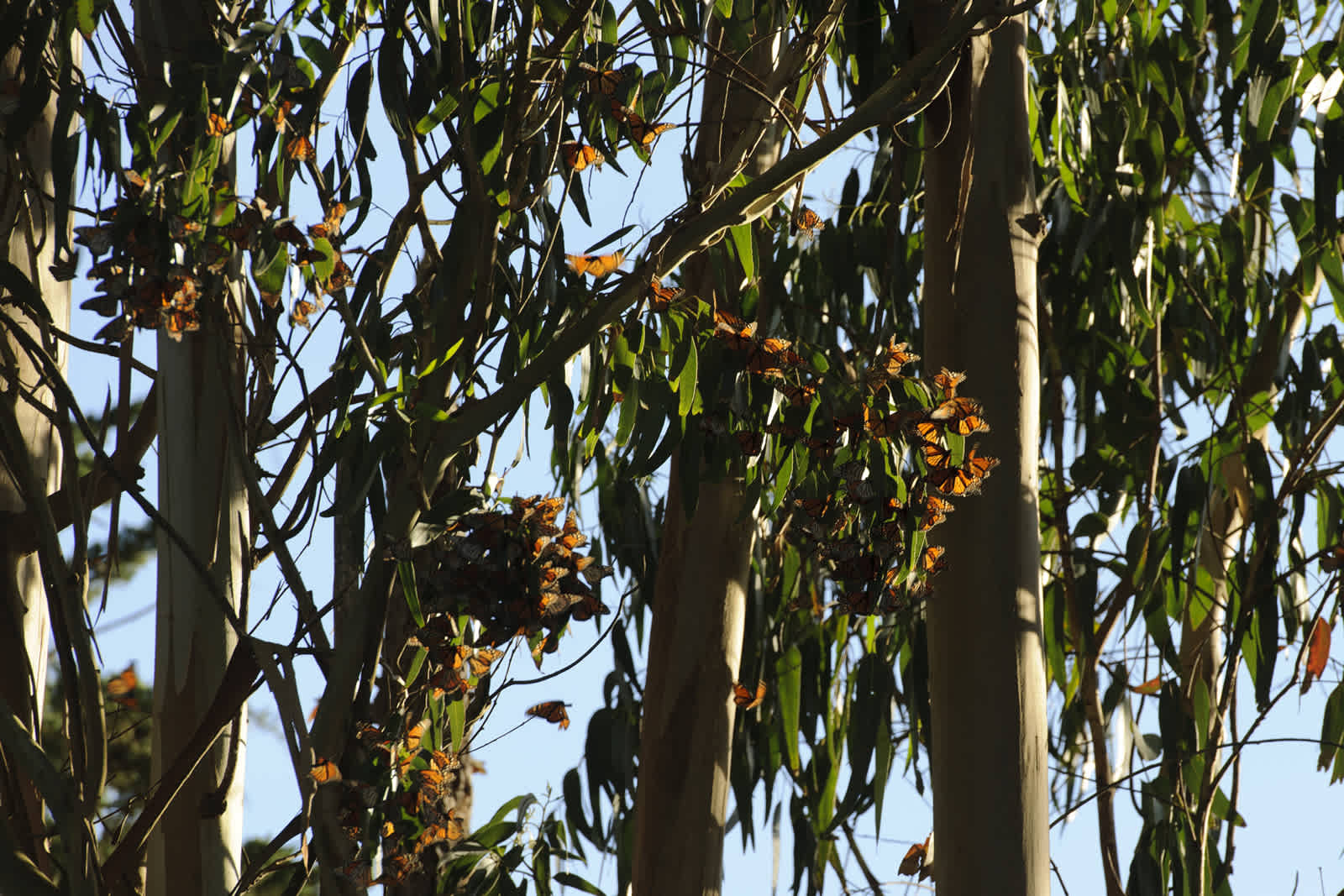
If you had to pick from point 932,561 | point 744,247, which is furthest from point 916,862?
point 744,247

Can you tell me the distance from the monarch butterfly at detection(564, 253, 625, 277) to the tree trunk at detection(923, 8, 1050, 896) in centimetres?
38

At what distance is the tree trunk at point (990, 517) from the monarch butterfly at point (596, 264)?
1.24 feet

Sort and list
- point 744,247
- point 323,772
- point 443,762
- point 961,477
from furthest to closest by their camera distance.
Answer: point 744,247 → point 961,477 → point 443,762 → point 323,772

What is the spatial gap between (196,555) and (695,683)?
23.4 inches

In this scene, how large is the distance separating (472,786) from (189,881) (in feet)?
5.73

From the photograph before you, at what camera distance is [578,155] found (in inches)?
55.1

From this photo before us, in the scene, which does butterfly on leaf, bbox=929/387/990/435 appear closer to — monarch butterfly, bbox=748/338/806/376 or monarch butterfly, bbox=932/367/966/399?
monarch butterfly, bbox=932/367/966/399

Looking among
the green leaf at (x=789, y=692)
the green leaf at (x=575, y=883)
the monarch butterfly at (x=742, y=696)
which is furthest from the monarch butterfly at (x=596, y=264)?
the green leaf at (x=789, y=692)

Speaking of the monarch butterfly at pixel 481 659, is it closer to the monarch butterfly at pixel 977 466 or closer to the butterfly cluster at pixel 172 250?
the butterfly cluster at pixel 172 250

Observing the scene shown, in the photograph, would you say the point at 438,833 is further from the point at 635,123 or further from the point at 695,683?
the point at 635,123

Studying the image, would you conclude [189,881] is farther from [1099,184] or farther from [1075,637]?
[1099,184]

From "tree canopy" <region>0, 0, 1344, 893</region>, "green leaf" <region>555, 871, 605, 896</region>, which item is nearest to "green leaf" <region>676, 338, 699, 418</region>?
"tree canopy" <region>0, 0, 1344, 893</region>

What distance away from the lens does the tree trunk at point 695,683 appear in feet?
5.07

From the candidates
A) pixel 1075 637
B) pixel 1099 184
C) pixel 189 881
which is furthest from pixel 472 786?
pixel 1099 184
